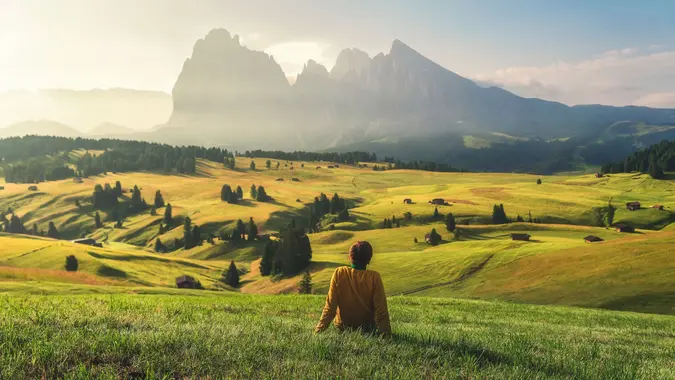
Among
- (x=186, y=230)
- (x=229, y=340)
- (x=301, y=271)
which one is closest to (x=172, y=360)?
(x=229, y=340)

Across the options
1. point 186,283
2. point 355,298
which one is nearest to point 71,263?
point 186,283

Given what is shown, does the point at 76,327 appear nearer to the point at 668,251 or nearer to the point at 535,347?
the point at 535,347

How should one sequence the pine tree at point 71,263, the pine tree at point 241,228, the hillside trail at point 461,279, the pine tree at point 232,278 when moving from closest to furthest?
the hillside trail at point 461,279 < the pine tree at point 71,263 < the pine tree at point 232,278 < the pine tree at point 241,228

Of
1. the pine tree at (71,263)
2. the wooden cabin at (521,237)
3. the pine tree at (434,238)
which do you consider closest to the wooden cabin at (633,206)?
the wooden cabin at (521,237)

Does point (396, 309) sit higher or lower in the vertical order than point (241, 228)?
higher

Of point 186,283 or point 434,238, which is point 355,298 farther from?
point 434,238

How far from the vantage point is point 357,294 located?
11.2 meters

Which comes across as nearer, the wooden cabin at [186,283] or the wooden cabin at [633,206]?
the wooden cabin at [186,283]

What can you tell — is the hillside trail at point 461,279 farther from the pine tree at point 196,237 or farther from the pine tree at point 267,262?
the pine tree at point 196,237

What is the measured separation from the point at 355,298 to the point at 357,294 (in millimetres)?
145

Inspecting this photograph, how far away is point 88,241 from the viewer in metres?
182

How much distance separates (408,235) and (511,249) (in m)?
56.1

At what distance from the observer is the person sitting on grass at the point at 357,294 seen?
1109 centimetres

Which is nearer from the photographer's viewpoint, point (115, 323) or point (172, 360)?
point (172, 360)
